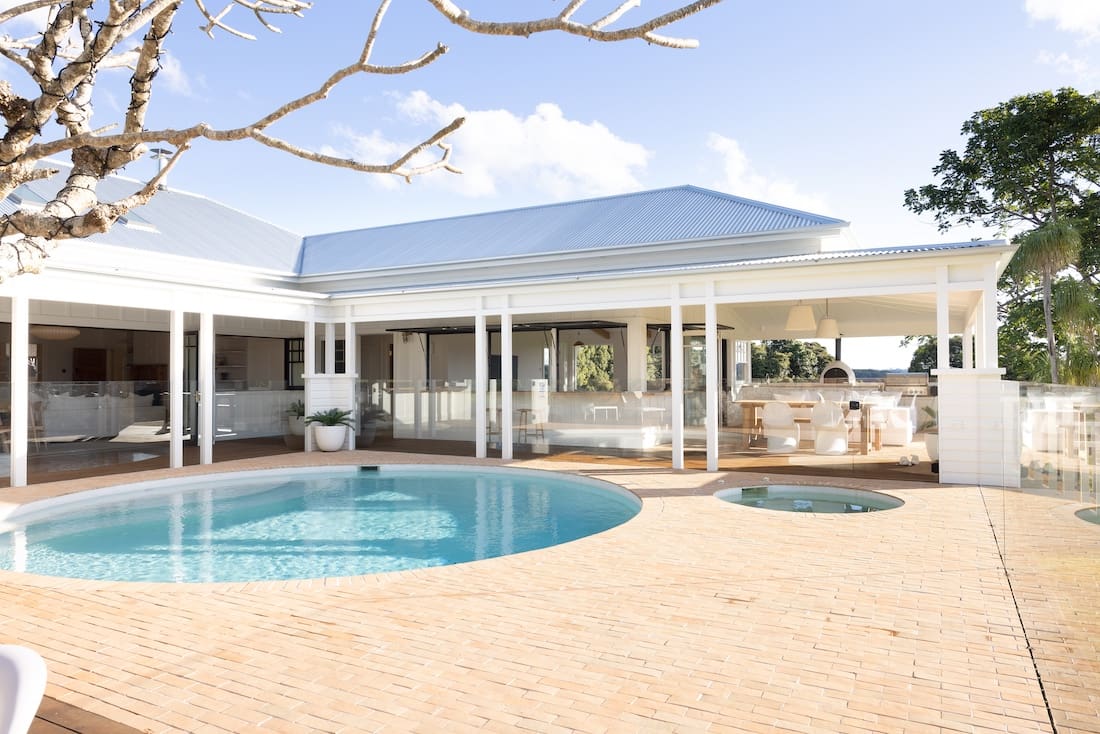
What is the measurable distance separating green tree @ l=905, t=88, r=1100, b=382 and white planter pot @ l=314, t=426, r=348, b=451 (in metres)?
17.8

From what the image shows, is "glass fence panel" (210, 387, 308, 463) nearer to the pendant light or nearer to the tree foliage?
the pendant light

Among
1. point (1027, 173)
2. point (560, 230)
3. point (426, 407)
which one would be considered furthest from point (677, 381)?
point (1027, 173)

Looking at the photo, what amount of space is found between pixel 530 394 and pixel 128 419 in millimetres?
7494

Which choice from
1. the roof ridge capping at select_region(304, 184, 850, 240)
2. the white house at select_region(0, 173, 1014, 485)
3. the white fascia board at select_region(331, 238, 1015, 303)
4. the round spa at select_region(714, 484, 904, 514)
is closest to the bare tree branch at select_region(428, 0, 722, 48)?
the white house at select_region(0, 173, 1014, 485)

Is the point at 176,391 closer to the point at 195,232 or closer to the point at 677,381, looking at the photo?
the point at 677,381

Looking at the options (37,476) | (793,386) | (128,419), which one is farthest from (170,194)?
(793,386)

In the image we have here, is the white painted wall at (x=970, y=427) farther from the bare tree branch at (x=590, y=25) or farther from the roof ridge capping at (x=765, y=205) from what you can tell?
the bare tree branch at (x=590, y=25)

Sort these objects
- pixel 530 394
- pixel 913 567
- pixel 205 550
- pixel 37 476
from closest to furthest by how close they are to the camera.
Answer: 1. pixel 913 567
2. pixel 205 550
3. pixel 37 476
4. pixel 530 394

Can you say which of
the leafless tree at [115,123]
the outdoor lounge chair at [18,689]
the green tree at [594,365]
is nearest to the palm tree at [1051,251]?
the green tree at [594,365]

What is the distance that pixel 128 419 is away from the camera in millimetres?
13680

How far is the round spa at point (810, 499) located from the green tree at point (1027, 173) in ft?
43.0

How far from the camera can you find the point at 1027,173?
2323 centimetres

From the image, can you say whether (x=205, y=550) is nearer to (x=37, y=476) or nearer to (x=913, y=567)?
(x=37, y=476)

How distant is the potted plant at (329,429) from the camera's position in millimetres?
15336
